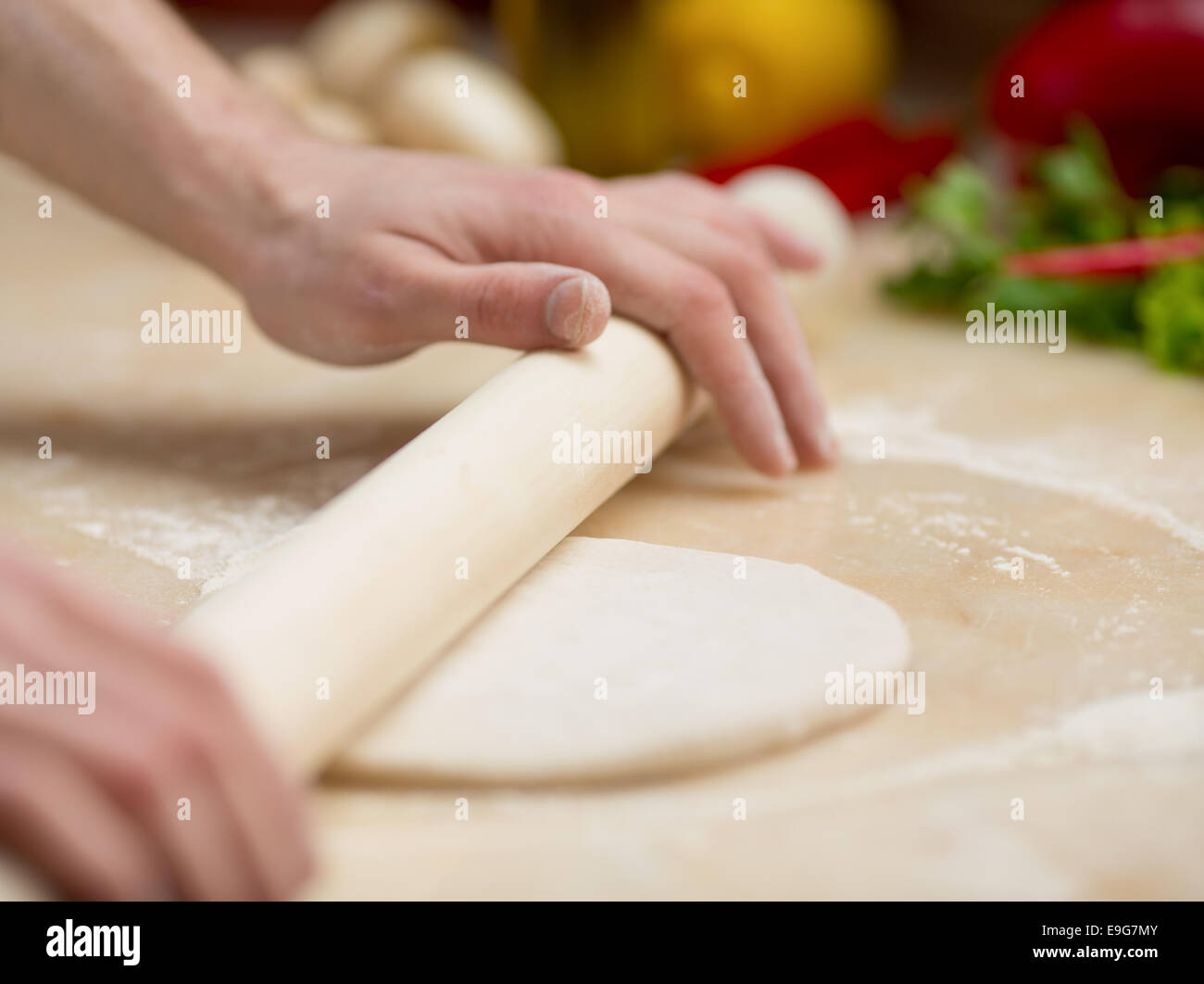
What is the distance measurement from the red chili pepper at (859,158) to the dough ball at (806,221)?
14.3 inches

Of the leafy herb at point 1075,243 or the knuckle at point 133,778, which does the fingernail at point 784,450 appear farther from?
the knuckle at point 133,778

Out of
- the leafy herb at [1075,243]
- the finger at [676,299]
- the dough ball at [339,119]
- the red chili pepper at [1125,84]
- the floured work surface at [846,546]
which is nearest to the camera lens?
the floured work surface at [846,546]

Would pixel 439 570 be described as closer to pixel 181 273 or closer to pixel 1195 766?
pixel 1195 766

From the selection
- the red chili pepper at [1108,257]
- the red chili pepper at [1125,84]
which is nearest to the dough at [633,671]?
the red chili pepper at [1108,257]

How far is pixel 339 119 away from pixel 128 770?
6.76 ft

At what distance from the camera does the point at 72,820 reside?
0.83 metres

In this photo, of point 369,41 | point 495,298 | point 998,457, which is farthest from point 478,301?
point 369,41

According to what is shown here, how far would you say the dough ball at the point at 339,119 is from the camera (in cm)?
256

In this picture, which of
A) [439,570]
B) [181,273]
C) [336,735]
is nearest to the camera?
[336,735]

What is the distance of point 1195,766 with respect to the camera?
107 cm
